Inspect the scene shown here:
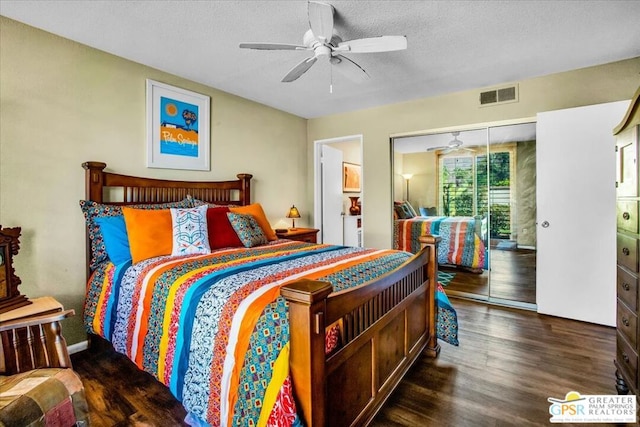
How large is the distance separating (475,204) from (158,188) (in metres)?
3.49

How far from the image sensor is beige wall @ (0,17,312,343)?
88.3 inches

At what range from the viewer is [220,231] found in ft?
9.09

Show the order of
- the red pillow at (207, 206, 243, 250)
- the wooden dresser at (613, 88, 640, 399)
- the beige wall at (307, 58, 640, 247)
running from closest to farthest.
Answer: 1. the wooden dresser at (613, 88, 640, 399)
2. the red pillow at (207, 206, 243, 250)
3. the beige wall at (307, 58, 640, 247)

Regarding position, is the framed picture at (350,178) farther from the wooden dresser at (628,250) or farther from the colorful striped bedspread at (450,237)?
the wooden dresser at (628,250)

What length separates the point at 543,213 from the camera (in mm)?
3160

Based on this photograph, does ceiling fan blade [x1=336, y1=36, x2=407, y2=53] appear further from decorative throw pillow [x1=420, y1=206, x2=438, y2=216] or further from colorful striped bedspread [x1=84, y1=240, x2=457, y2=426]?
decorative throw pillow [x1=420, y1=206, x2=438, y2=216]

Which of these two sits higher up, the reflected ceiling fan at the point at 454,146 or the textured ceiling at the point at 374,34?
the textured ceiling at the point at 374,34

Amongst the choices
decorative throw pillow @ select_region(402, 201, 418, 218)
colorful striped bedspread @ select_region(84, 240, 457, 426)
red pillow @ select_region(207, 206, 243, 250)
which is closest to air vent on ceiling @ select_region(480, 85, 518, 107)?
decorative throw pillow @ select_region(402, 201, 418, 218)

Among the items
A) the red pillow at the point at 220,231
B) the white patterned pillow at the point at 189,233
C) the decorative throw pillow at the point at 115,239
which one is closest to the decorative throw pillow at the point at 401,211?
the red pillow at the point at 220,231

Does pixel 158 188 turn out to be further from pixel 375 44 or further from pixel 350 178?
pixel 350 178

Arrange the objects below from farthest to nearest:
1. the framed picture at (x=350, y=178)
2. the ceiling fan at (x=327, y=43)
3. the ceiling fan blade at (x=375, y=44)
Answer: the framed picture at (x=350, y=178) → the ceiling fan blade at (x=375, y=44) → the ceiling fan at (x=327, y=43)

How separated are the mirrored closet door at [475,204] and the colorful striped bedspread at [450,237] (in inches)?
0.5

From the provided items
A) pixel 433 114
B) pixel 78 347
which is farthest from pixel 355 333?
pixel 433 114

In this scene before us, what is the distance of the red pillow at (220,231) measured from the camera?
271 cm
